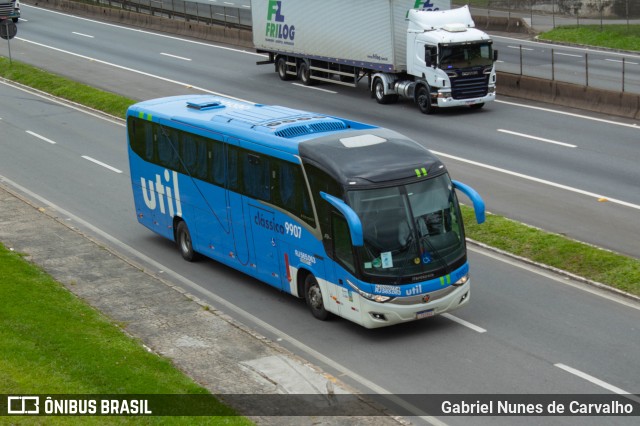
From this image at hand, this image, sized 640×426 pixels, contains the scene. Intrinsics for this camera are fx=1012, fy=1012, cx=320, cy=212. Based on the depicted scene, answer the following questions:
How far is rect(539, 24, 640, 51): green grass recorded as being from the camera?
157ft

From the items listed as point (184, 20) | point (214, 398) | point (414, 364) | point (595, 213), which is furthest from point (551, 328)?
point (184, 20)

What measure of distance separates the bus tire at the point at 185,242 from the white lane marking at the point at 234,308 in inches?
20.8

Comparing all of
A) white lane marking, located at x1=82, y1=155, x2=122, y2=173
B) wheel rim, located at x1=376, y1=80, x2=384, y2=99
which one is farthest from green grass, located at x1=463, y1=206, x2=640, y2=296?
wheel rim, located at x1=376, y1=80, x2=384, y2=99

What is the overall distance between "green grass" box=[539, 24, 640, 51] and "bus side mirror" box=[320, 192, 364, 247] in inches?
1395

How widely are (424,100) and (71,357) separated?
76.2ft

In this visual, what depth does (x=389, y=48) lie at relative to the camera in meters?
36.2

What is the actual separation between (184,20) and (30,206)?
38.0 metres

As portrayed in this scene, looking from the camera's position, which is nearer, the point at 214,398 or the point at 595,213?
the point at 214,398

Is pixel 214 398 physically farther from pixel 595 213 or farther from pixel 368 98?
pixel 368 98

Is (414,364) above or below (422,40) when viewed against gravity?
below

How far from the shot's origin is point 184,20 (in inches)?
2377

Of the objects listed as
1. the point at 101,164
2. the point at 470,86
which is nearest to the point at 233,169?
the point at 101,164

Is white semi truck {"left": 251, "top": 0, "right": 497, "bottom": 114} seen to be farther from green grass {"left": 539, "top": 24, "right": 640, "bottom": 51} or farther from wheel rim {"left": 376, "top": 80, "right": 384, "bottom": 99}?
green grass {"left": 539, "top": 24, "right": 640, "bottom": 51}

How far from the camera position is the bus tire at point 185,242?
2017 centimetres
